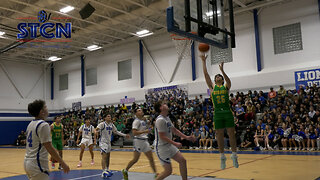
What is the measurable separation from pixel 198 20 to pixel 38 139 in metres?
4.33

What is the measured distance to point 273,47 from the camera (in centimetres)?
1878

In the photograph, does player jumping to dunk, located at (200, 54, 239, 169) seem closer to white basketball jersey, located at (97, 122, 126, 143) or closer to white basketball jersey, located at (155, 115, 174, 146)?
white basketball jersey, located at (155, 115, 174, 146)

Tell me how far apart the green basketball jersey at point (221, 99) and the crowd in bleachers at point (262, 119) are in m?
9.12

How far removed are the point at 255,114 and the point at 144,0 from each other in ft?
31.6

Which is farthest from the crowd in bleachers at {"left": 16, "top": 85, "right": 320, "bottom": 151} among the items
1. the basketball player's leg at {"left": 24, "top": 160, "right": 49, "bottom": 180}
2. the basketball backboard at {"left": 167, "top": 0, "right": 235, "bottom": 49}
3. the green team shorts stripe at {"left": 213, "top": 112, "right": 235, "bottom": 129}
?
the basketball player's leg at {"left": 24, "top": 160, "right": 49, "bottom": 180}

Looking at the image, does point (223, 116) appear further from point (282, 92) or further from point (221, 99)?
point (282, 92)

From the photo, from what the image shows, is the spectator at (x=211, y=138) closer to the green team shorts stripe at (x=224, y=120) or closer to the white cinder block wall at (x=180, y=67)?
the white cinder block wall at (x=180, y=67)

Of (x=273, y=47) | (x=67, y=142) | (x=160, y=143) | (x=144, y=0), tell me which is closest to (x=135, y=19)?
(x=144, y=0)

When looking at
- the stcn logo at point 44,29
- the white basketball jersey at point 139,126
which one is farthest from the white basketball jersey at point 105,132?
the stcn logo at point 44,29

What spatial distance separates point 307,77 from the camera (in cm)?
1711

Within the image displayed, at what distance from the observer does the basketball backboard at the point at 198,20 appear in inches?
259

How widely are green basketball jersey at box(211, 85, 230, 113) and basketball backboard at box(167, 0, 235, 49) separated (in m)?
1.34

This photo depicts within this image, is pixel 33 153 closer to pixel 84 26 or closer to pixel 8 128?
pixel 84 26

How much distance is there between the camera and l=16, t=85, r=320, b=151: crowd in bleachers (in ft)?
46.4
